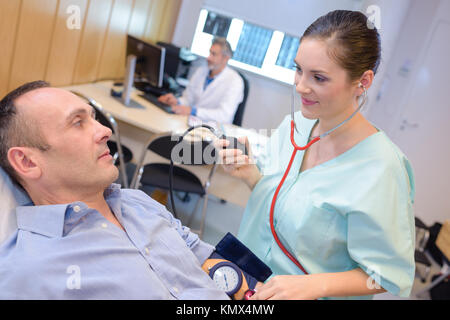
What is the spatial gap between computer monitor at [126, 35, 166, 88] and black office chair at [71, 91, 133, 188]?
58 centimetres

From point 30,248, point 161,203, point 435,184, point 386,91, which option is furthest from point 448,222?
point 30,248

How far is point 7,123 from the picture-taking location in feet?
3.13

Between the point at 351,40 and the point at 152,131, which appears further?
the point at 152,131

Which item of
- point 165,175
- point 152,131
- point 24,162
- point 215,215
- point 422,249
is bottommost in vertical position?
point 422,249

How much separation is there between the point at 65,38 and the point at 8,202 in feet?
5.63

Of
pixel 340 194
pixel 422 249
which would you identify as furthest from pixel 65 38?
pixel 422 249

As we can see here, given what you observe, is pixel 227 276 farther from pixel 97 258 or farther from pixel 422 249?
pixel 422 249

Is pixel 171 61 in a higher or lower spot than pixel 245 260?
higher

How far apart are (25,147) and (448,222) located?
109 inches

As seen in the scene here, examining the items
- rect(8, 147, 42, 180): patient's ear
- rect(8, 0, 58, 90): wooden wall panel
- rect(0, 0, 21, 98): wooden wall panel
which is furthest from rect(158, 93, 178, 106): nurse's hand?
rect(8, 147, 42, 180): patient's ear

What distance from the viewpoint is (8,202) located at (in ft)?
3.16

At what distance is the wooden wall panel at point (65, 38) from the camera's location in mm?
1924

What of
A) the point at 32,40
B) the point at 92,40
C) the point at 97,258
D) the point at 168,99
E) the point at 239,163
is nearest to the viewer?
the point at 97,258

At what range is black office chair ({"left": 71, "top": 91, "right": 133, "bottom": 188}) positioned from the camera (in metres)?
2.12
